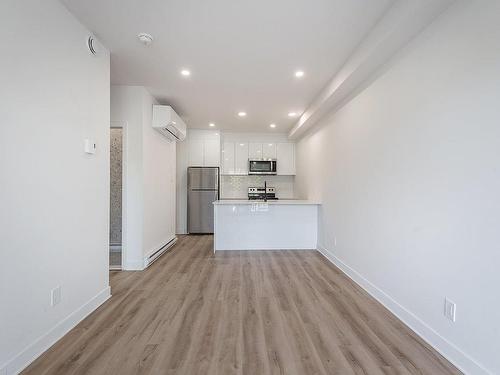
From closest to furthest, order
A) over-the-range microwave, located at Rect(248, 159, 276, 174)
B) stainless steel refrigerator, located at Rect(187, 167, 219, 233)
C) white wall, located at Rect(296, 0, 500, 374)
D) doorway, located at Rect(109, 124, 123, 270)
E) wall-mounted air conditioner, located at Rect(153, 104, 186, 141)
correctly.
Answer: white wall, located at Rect(296, 0, 500, 374) < wall-mounted air conditioner, located at Rect(153, 104, 186, 141) < doorway, located at Rect(109, 124, 123, 270) < stainless steel refrigerator, located at Rect(187, 167, 219, 233) < over-the-range microwave, located at Rect(248, 159, 276, 174)

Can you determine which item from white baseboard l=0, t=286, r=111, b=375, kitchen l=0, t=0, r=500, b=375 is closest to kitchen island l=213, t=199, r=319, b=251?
kitchen l=0, t=0, r=500, b=375

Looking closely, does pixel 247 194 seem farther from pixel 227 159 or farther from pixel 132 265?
pixel 132 265

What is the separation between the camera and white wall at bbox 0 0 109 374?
140 cm

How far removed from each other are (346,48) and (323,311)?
256cm

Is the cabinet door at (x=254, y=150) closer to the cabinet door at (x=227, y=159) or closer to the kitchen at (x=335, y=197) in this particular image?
the cabinet door at (x=227, y=159)

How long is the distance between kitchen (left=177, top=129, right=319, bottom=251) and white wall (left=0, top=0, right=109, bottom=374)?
2276 millimetres

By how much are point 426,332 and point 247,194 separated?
16.3ft

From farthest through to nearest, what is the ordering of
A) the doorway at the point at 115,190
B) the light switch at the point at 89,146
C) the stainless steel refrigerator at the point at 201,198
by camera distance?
the stainless steel refrigerator at the point at 201,198 < the doorway at the point at 115,190 < the light switch at the point at 89,146

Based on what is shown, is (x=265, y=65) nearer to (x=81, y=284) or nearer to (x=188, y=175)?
(x=81, y=284)

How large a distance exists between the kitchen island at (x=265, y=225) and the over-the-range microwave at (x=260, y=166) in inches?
75.9

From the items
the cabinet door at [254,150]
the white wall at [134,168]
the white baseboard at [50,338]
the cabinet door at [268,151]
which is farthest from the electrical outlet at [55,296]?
the cabinet door at [268,151]

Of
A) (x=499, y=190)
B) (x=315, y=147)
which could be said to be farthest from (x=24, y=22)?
(x=315, y=147)

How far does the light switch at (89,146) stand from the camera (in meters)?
2.08

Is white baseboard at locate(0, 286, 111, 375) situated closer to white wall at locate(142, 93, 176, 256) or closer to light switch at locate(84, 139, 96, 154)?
white wall at locate(142, 93, 176, 256)
